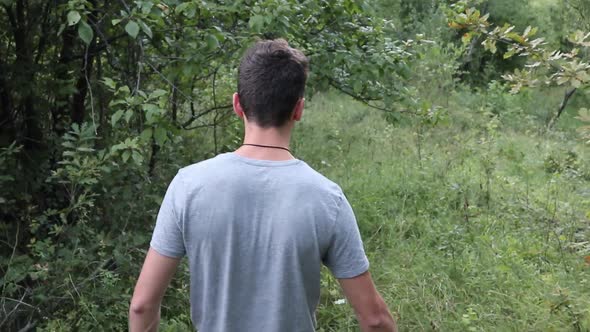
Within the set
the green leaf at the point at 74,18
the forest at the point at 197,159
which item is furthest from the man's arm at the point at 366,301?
the green leaf at the point at 74,18

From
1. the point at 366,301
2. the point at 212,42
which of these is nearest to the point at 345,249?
the point at 366,301

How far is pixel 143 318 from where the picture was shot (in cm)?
186

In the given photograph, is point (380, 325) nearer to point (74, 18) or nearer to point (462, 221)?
point (74, 18)

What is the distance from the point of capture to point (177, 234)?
1.78 m

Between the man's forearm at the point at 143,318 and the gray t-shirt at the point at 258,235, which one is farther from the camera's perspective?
the man's forearm at the point at 143,318

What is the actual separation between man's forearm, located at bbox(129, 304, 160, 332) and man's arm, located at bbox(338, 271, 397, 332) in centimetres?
52

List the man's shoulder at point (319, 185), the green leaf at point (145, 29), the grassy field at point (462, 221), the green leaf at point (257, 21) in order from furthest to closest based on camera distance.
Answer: the grassy field at point (462, 221), the green leaf at point (257, 21), the green leaf at point (145, 29), the man's shoulder at point (319, 185)

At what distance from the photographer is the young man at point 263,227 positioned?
171 centimetres

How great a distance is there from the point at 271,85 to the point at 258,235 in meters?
0.38

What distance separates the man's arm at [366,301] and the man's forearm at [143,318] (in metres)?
0.52

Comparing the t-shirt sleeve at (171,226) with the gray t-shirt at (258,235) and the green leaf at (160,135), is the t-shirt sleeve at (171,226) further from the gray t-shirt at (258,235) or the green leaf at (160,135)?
the green leaf at (160,135)

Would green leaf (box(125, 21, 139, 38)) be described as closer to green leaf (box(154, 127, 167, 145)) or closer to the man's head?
green leaf (box(154, 127, 167, 145))

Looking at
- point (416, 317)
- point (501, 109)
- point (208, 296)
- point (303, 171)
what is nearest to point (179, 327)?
point (416, 317)

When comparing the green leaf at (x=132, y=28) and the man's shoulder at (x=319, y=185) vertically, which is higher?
the green leaf at (x=132, y=28)
